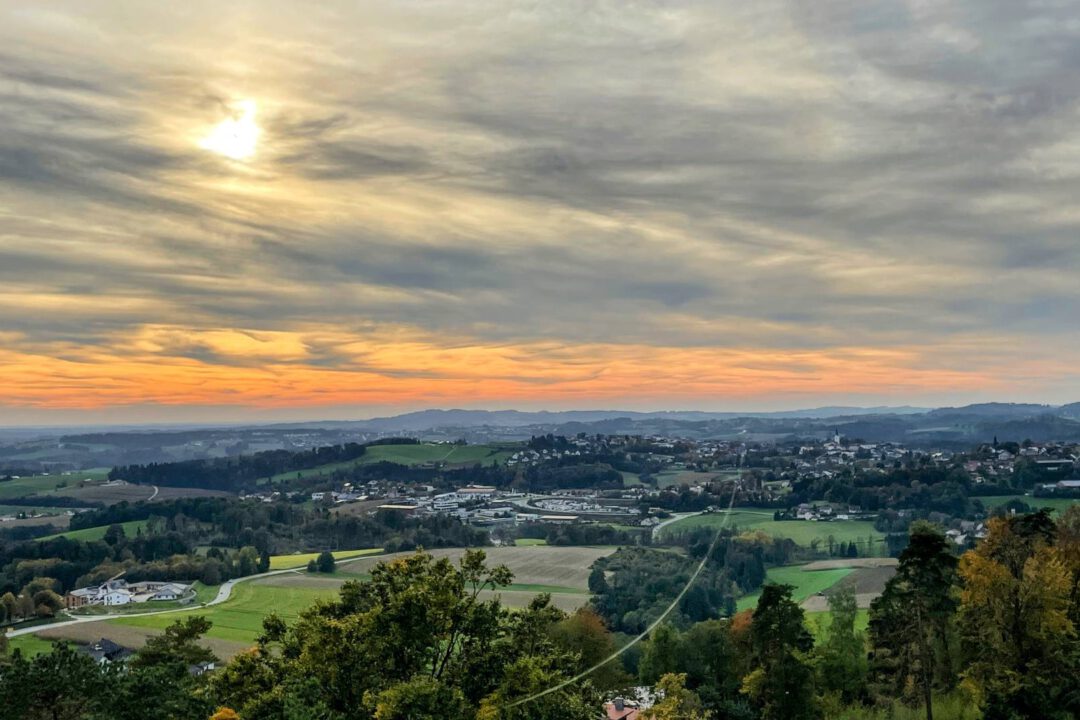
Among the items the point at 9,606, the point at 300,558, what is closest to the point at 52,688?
Answer: the point at 9,606

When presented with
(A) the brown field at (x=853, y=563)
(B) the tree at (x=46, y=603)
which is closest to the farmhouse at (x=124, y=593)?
(B) the tree at (x=46, y=603)

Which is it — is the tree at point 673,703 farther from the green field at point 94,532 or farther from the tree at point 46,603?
the green field at point 94,532

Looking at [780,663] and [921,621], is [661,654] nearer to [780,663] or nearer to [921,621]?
[780,663]

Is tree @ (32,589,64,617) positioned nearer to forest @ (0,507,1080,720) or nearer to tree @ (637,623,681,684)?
forest @ (0,507,1080,720)

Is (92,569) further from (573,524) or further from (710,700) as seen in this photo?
(710,700)

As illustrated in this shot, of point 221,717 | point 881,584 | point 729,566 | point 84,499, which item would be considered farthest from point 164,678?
point 84,499

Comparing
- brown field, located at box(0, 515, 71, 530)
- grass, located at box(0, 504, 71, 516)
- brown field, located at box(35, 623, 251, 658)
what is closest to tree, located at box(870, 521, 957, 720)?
brown field, located at box(35, 623, 251, 658)
